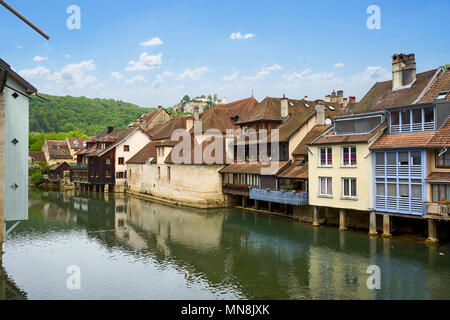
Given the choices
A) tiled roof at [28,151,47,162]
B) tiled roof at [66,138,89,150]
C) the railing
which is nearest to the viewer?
the railing

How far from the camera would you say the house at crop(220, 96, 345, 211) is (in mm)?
35281

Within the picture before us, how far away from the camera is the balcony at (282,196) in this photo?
3196 cm

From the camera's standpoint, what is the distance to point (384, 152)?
26188mm

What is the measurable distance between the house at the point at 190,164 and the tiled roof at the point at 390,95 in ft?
59.0

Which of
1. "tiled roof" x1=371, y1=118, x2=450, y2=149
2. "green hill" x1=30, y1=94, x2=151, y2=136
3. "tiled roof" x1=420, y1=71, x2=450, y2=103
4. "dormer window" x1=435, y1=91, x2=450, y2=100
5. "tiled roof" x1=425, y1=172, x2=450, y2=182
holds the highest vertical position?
"green hill" x1=30, y1=94, x2=151, y2=136

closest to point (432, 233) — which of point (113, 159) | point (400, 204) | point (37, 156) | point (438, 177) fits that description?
point (400, 204)

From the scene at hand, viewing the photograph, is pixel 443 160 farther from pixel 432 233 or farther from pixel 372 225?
pixel 372 225

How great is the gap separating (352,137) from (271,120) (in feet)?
49.9

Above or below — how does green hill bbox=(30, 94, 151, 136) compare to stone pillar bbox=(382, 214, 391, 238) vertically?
above

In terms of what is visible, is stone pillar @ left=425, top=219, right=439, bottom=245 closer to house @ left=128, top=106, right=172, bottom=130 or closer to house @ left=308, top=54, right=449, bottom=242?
house @ left=308, top=54, right=449, bottom=242

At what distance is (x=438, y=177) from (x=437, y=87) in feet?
24.7

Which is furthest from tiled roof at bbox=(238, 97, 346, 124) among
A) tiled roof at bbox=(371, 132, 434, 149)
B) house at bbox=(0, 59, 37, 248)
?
house at bbox=(0, 59, 37, 248)
